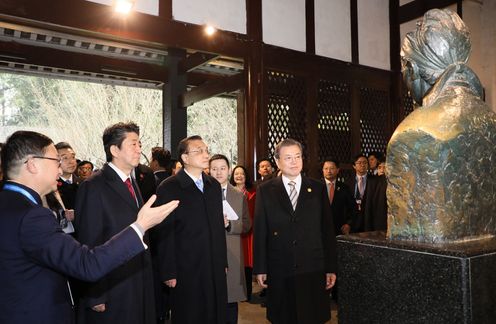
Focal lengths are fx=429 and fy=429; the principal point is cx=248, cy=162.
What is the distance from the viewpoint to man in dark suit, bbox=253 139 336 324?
7.82 ft

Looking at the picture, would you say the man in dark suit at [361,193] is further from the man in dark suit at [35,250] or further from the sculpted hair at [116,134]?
the man in dark suit at [35,250]

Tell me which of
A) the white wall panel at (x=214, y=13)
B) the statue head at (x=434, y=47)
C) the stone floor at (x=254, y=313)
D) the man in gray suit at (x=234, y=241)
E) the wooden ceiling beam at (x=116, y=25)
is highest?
the white wall panel at (x=214, y=13)

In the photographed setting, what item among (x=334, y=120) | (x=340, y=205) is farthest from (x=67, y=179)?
(x=334, y=120)

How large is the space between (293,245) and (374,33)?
4701 millimetres

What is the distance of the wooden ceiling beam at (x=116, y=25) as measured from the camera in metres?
3.80

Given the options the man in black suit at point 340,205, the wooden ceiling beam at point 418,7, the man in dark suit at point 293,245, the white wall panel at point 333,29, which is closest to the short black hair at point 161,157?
the man in black suit at point 340,205

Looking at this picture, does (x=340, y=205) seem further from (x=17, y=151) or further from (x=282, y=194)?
(x=17, y=151)

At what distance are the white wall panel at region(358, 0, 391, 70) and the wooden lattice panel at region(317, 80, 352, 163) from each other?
0.65 m

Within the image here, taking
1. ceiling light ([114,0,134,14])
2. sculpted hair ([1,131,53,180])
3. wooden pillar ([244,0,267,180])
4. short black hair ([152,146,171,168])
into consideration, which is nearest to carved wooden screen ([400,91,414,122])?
wooden pillar ([244,0,267,180])

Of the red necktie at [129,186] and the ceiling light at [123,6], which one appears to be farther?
the ceiling light at [123,6]

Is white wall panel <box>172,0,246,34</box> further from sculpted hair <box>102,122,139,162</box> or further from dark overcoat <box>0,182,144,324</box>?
dark overcoat <box>0,182,144,324</box>

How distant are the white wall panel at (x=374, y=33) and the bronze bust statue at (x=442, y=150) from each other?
4.46 metres

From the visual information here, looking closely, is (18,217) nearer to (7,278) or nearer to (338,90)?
(7,278)

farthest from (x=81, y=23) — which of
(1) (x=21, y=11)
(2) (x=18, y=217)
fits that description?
(2) (x=18, y=217)
